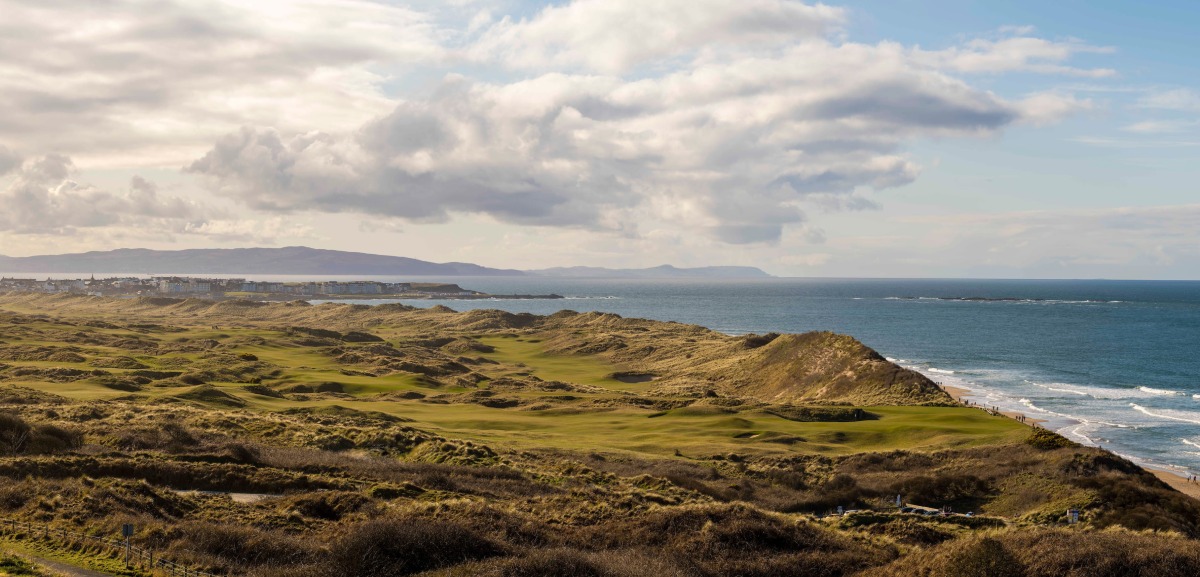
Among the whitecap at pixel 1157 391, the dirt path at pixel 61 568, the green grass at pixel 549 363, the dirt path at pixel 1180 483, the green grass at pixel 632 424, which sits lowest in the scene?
the green grass at pixel 549 363

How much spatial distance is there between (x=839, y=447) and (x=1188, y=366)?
84.7 m

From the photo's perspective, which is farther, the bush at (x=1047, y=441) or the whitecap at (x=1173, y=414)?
the whitecap at (x=1173, y=414)

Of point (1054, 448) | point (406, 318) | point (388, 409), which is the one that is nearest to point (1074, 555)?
point (1054, 448)

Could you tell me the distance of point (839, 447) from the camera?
45625 millimetres

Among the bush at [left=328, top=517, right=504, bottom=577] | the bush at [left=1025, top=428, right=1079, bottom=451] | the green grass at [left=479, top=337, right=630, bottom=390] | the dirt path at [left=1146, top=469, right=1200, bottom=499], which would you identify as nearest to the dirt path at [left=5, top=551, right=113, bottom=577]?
the bush at [left=328, top=517, right=504, bottom=577]

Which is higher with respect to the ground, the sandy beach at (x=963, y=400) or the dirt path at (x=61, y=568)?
the dirt path at (x=61, y=568)

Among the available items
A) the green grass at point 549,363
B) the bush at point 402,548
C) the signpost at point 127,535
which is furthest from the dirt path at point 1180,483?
the green grass at point 549,363

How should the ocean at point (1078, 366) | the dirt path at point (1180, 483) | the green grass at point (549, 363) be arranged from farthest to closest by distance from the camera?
the green grass at point (549, 363), the ocean at point (1078, 366), the dirt path at point (1180, 483)

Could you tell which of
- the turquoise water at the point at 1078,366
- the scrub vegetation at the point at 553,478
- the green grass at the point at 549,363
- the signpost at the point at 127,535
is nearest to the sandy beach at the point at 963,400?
the turquoise water at the point at 1078,366

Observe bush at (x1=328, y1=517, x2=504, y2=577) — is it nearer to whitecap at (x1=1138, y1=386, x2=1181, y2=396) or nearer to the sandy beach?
the sandy beach

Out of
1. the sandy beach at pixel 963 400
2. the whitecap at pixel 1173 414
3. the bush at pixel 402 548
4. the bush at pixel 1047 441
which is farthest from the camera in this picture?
the whitecap at pixel 1173 414

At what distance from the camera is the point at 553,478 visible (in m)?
32.2

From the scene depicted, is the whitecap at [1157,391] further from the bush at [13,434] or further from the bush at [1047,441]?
the bush at [13,434]

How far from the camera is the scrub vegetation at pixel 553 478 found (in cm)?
1972
